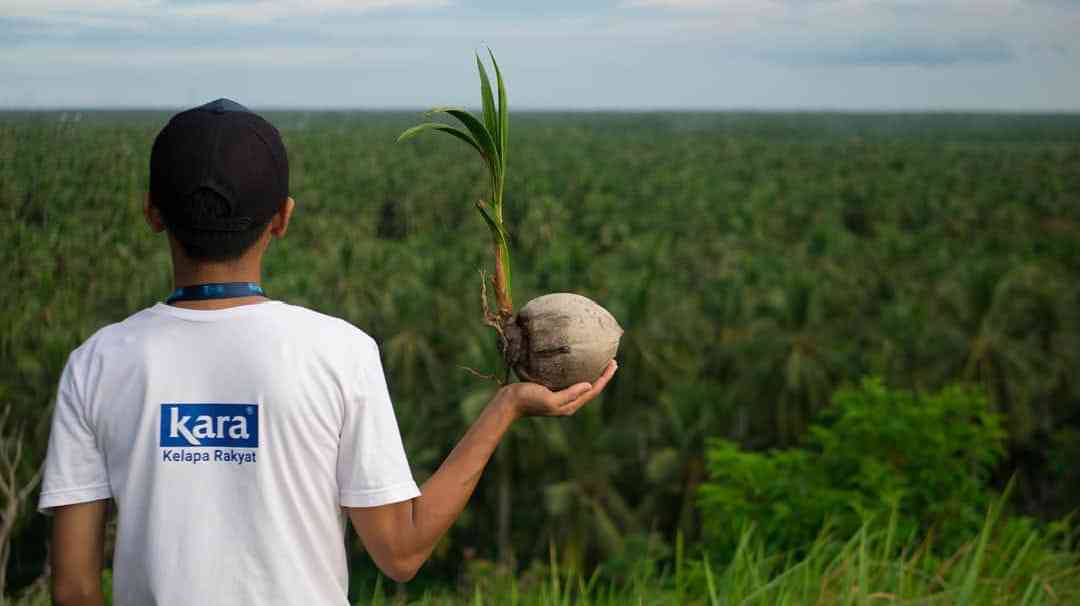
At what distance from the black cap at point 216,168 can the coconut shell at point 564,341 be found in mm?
863

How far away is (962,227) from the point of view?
69.6m

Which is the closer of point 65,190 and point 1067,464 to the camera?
point 65,190

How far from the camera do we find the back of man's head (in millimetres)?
2168

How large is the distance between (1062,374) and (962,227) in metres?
30.2

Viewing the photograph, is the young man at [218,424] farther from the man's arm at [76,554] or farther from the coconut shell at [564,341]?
the coconut shell at [564,341]

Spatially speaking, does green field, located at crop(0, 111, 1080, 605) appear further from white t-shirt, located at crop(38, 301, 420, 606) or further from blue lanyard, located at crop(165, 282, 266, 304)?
blue lanyard, located at crop(165, 282, 266, 304)

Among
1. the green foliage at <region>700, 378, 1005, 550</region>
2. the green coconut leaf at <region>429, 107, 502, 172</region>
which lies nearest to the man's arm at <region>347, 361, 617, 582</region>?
the green coconut leaf at <region>429, 107, 502, 172</region>

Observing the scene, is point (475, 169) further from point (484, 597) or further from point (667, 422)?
point (484, 597)

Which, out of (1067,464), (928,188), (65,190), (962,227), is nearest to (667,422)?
(1067,464)

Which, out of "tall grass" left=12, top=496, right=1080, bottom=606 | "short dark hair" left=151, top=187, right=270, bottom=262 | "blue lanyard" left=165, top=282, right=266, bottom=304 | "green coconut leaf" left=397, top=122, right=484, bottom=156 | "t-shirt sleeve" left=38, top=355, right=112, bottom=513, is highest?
"green coconut leaf" left=397, top=122, right=484, bottom=156

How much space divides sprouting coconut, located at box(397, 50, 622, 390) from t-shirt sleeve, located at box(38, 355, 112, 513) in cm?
97

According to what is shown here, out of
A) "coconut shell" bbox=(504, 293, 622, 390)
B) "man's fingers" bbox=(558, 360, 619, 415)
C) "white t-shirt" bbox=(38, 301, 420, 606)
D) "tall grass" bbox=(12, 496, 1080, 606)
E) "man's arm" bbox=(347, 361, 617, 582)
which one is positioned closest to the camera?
"white t-shirt" bbox=(38, 301, 420, 606)

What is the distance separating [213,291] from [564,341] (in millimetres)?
920

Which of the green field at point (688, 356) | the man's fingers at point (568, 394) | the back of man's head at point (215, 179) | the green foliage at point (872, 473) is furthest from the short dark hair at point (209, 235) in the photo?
the green foliage at point (872, 473)
